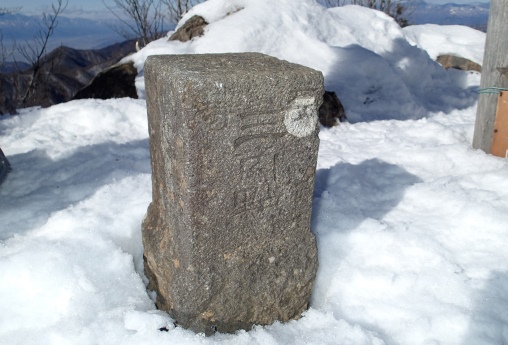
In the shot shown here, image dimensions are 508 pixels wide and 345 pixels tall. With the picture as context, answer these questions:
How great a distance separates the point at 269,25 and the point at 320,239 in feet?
14.5

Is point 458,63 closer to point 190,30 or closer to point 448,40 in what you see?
point 448,40

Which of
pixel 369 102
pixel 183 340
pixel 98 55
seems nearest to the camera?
pixel 183 340

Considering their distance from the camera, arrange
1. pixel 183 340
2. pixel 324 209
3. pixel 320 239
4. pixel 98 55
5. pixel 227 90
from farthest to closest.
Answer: pixel 98 55 < pixel 324 209 < pixel 320 239 < pixel 183 340 < pixel 227 90

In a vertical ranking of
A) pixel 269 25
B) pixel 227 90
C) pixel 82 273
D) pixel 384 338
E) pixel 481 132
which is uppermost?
pixel 269 25

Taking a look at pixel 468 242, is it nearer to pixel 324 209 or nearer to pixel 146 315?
pixel 324 209

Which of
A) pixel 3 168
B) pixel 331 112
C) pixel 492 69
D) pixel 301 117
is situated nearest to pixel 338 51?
pixel 331 112

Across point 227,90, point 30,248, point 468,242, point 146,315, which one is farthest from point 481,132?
point 30,248

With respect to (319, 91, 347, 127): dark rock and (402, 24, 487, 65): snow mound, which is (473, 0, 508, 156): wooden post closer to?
(319, 91, 347, 127): dark rock

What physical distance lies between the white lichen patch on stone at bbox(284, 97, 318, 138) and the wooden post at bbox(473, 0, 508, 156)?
2415 millimetres

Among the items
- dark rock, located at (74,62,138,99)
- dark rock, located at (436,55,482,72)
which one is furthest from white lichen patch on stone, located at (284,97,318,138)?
dark rock, located at (436,55,482,72)

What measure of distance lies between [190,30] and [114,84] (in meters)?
1.39

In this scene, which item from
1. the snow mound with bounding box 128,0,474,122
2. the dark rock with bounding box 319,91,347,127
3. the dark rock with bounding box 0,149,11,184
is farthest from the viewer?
the snow mound with bounding box 128,0,474,122

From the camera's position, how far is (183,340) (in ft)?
5.61

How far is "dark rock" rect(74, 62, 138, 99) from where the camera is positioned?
5477 mm
